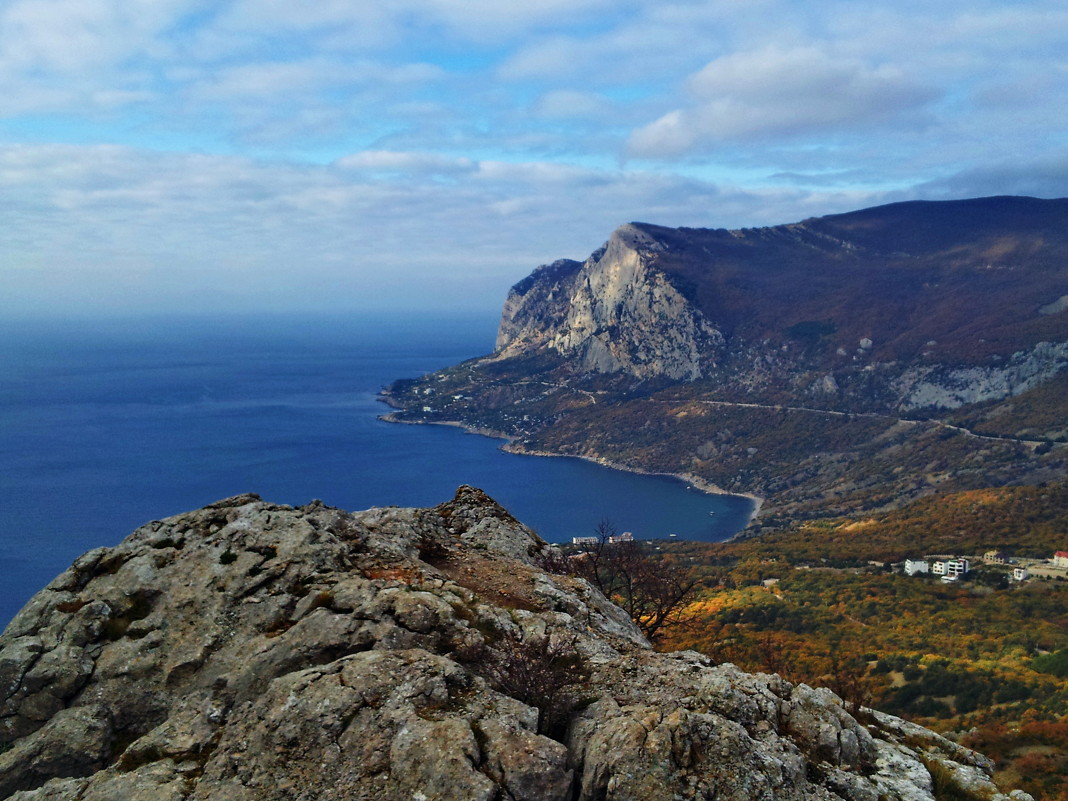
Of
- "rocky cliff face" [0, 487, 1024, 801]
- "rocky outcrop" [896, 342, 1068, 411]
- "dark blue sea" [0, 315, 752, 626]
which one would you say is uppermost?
"rocky cliff face" [0, 487, 1024, 801]

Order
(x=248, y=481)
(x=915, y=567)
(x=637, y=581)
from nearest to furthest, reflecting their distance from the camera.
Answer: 1. (x=637, y=581)
2. (x=915, y=567)
3. (x=248, y=481)

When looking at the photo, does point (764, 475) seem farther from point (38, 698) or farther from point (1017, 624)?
point (38, 698)

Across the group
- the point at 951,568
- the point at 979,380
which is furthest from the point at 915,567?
the point at 979,380

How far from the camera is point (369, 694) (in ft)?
31.3

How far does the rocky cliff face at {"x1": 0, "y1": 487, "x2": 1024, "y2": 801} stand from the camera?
8859 millimetres

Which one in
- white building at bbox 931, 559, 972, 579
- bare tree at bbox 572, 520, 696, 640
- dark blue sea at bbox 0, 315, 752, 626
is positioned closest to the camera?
bare tree at bbox 572, 520, 696, 640

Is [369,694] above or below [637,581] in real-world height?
above

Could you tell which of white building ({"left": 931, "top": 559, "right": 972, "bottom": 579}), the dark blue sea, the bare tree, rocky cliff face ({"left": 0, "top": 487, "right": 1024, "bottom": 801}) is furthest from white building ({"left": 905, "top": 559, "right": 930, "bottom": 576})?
rocky cliff face ({"left": 0, "top": 487, "right": 1024, "bottom": 801})

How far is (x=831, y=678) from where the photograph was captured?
35.0 m

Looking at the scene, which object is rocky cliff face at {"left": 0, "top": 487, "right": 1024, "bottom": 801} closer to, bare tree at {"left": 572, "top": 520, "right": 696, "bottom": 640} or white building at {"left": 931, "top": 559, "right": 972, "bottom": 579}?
bare tree at {"left": 572, "top": 520, "right": 696, "bottom": 640}

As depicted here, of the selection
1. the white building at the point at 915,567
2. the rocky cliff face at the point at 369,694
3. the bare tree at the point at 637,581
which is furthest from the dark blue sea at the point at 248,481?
the rocky cliff face at the point at 369,694

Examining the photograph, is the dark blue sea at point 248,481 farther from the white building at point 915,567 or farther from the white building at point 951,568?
→ the white building at point 951,568

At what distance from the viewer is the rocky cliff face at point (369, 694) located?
886 centimetres

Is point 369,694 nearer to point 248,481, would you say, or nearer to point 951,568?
point 951,568
